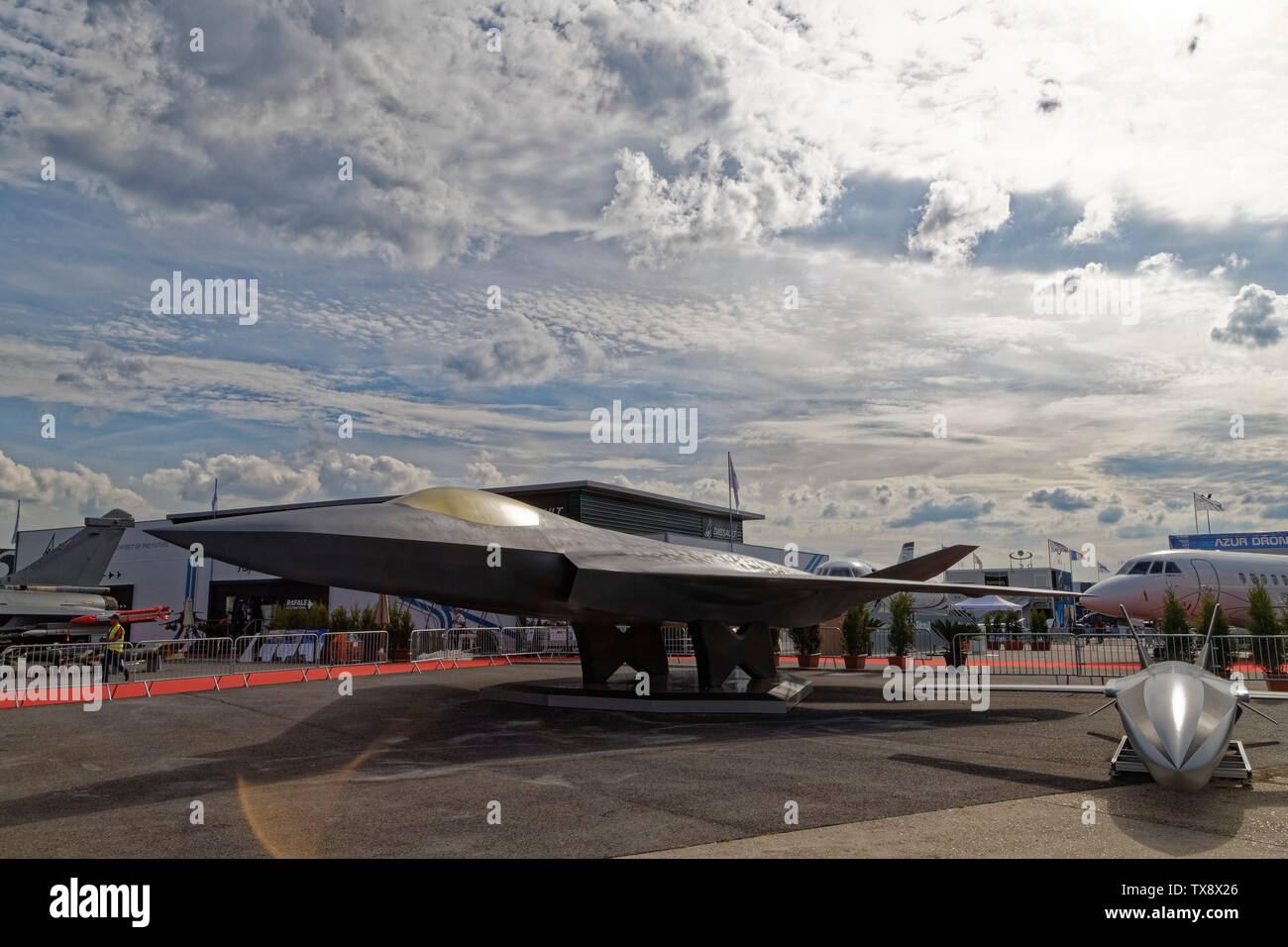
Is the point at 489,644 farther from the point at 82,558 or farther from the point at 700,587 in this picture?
the point at 700,587

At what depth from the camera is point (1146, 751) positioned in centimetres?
649

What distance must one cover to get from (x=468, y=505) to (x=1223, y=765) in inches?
A: 369

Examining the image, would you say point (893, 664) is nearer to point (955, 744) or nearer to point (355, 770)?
point (955, 744)

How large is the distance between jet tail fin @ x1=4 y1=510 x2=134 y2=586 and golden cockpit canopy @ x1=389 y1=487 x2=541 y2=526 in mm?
22274

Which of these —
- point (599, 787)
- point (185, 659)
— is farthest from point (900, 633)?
point (185, 659)

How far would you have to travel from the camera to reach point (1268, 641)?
16.3 meters

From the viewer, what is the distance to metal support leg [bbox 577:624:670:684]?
1504 centimetres

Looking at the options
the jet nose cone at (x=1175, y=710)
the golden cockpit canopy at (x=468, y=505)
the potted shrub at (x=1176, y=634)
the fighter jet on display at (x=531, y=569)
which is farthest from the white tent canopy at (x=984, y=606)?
the jet nose cone at (x=1175, y=710)

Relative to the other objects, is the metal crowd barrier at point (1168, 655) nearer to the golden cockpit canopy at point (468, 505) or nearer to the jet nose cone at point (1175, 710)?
the jet nose cone at point (1175, 710)

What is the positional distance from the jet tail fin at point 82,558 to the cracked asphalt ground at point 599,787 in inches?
730

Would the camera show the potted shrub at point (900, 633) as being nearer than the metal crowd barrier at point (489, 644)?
Yes

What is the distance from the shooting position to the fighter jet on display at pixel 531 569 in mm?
9789

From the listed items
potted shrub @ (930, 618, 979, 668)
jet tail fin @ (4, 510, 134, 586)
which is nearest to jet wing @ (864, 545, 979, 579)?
potted shrub @ (930, 618, 979, 668)

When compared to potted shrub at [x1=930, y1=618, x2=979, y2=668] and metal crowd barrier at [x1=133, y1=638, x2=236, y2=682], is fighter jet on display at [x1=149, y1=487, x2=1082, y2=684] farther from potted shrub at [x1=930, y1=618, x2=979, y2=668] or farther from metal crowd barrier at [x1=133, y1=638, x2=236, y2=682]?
metal crowd barrier at [x1=133, y1=638, x2=236, y2=682]
